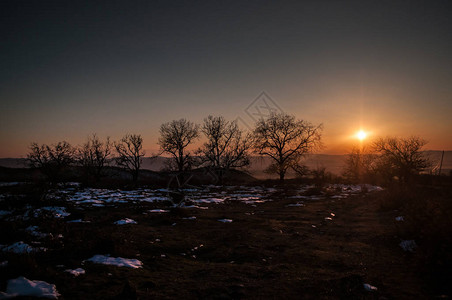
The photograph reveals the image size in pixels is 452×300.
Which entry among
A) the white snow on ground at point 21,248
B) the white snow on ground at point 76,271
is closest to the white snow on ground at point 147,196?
the white snow on ground at point 21,248

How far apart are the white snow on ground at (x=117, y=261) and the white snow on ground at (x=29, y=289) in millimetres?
1260

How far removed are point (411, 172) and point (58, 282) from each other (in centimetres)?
4552

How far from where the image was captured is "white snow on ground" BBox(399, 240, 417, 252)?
557cm

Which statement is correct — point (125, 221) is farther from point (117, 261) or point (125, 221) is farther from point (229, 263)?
point (229, 263)

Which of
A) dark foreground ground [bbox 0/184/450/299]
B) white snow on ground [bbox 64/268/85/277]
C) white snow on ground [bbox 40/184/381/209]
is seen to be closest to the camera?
dark foreground ground [bbox 0/184/450/299]

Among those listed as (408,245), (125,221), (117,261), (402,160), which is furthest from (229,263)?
(402,160)

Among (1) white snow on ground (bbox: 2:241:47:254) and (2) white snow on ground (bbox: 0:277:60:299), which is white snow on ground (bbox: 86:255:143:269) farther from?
(2) white snow on ground (bbox: 0:277:60:299)

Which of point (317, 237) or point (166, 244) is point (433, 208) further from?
point (166, 244)

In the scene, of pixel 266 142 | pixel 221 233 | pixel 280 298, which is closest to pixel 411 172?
pixel 266 142

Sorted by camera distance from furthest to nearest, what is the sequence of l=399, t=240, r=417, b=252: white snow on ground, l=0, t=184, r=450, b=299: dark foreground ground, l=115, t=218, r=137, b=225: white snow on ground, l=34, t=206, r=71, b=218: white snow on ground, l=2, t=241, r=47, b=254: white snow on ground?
l=34, t=206, r=71, b=218: white snow on ground
l=115, t=218, r=137, b=225: white snow on ground
l=399, t=240, r=417, b=252: white snow on ground
l=2, t=241, r=47, b=254: white snow on ground
l=0, t=184, r=450, b=299: dark foreground ground

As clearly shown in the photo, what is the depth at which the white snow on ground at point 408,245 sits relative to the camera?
18.3 feet

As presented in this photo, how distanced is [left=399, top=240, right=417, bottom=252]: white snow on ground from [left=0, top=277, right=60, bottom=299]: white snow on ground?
7.27 meters

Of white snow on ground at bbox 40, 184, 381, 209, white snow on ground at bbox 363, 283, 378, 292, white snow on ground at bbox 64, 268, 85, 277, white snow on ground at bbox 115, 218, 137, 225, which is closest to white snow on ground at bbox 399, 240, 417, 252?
white snow on ground at bbox 363, 283, 378, 292

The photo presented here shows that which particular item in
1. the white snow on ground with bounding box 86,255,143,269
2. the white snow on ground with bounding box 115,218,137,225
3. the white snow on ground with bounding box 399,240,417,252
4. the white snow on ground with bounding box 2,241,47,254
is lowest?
the white snow on ground with bounding box 115,218,137,225
